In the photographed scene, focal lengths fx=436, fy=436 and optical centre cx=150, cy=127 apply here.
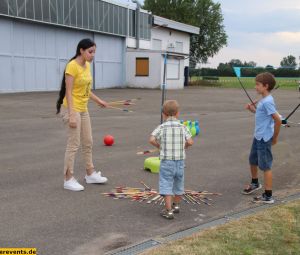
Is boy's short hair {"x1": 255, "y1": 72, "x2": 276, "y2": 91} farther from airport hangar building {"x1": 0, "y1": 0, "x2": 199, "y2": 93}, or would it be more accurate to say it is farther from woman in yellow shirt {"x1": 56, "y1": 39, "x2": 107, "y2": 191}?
airport hangar building {"x1": 0, "y1": 0, "x2": 199, "y2": 93}

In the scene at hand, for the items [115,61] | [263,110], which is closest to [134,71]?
[115,61]

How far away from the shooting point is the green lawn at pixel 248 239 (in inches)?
154

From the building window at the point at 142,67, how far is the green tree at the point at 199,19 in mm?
29859

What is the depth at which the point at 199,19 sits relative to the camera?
70.4 meters

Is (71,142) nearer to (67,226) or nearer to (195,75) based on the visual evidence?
(67,226)

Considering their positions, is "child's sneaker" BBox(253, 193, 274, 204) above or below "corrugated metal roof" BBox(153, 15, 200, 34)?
below

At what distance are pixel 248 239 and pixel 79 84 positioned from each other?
9.76ft

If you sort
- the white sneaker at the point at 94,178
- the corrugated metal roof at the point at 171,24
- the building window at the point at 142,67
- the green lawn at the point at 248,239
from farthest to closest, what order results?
the corrugated metal roof at the point at 171,24 → the building window at the point at 142,67 → the white sneaker at the point at 94,178 → the green lawn at the point at 248,239

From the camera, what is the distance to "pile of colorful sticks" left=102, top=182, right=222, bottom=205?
557 centimetres

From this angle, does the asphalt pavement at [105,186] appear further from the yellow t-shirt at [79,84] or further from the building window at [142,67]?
the building window at [142,67]

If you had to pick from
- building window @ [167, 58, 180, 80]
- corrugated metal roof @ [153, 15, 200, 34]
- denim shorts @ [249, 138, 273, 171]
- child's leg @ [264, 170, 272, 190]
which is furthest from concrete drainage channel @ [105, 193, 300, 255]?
corrugated metal roof @ [153, 15, 200, 34]

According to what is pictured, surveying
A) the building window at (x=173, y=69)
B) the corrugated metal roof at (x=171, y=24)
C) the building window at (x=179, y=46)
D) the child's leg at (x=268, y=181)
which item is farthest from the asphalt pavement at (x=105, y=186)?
the building window at (x=179, y=46)

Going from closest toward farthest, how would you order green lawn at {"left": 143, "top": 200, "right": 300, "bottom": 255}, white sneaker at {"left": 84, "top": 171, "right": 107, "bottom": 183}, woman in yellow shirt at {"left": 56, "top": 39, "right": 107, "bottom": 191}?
1. green lawn at {"left": 143, "top": 200, "right": 300, "bottom": 255}
2. woman in yellow shirt at {"left": 56, "top": 39, "right": 107, "bottom": 191}
3. white sneaker at {"left": 84, "top": 171, "right": 107, "bottom": 183}

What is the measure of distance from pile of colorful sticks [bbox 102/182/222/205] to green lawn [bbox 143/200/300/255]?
3.04 ft
